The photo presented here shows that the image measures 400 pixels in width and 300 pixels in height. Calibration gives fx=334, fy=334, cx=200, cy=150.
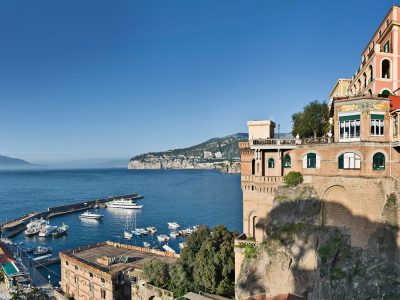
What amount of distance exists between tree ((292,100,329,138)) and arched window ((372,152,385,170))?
48.5 feet

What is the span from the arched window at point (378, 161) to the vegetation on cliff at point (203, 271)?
62.4 feet

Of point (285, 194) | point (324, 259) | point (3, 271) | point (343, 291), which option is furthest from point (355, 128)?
point (3, 271)

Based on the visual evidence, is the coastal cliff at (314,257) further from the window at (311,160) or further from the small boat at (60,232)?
the small boat at (60,232)

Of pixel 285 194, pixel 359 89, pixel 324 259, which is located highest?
pixel 359 89

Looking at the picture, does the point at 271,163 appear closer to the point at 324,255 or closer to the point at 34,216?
the point at 324,255

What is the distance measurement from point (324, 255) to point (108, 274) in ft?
84.7

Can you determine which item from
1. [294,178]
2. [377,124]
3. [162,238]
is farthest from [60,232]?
[377,124]

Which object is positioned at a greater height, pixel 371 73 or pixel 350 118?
pixel 371 73

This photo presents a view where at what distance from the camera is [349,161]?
90.5 ft

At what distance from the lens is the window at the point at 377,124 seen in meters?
27.0

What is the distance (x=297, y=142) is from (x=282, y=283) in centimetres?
1266

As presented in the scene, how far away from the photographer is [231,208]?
366 feet

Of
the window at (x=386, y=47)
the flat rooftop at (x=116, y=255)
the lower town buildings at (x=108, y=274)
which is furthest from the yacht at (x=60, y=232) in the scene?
the window at (x=386, y=47)

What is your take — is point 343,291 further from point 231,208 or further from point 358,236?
point 231,208
